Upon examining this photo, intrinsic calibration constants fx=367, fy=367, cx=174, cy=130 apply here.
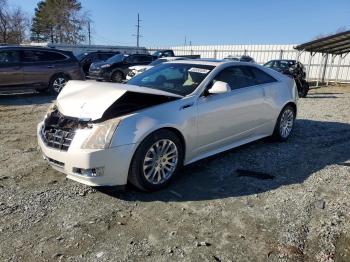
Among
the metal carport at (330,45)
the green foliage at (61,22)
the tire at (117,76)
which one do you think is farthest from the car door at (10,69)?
the green foliage at (61,22)

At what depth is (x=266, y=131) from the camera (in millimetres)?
6375

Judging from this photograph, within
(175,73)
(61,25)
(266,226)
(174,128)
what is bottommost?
(266,226)

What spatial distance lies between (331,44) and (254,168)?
1838 centimetres

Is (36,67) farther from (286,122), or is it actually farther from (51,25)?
(51,25)

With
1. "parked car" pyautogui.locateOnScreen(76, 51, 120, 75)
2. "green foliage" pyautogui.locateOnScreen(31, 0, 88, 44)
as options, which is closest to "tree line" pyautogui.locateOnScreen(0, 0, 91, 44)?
"green foliage" pyautogui.locateOnScreen(31, 0, 88, 44)

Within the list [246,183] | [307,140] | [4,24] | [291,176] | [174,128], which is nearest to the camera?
[174,128]

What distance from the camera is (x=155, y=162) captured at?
4.33 metres

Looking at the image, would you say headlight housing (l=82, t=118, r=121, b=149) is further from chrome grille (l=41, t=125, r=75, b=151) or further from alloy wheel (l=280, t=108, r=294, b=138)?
alloy wheel (l=280, t=108, r=294, b=138)

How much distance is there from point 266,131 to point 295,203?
2293mm

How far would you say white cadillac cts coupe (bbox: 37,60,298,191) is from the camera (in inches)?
155

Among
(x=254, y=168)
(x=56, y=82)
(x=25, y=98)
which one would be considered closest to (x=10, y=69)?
(x=25, y=98)

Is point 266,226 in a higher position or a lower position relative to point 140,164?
lower

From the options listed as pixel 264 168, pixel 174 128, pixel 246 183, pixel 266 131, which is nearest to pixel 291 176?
pixel 264 168

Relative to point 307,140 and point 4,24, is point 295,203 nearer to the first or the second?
point 307,140
